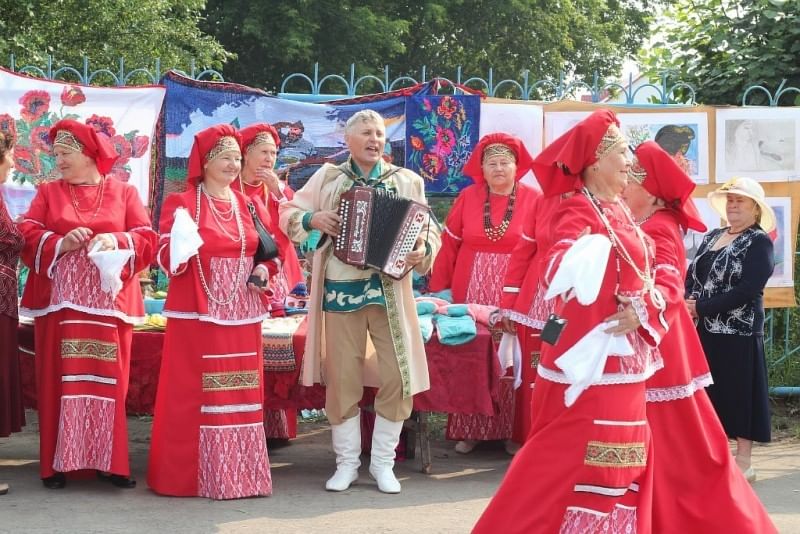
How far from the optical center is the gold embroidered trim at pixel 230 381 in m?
5.84

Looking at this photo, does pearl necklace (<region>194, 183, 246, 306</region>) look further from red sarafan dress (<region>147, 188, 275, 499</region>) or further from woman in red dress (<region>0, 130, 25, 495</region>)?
woman in red dress (<region>0, 130, 25, 495</region>)

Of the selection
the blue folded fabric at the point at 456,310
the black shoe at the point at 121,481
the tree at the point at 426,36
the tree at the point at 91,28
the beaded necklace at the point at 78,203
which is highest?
the tree at the point at 426,36

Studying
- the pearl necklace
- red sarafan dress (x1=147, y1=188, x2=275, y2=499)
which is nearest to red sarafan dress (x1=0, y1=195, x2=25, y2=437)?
red sarafan dress (x1=147, y1=188, x2=275, y2=499)

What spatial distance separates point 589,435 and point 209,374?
231 centimetres

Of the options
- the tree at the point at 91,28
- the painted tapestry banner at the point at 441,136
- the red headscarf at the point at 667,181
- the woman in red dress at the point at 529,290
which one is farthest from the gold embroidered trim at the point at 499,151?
the tree at the point at 91,28

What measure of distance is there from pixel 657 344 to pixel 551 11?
21.9 meters

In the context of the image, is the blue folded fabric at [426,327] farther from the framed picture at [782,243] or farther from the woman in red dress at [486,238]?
the framed picture at [782,243]

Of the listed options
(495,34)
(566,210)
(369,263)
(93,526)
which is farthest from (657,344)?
(495,34)

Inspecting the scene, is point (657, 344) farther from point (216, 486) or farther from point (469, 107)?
point (469, 107)

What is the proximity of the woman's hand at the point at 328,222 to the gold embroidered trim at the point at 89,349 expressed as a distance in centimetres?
129

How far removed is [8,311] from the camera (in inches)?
239

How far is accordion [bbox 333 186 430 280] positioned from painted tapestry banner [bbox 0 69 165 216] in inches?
95.6

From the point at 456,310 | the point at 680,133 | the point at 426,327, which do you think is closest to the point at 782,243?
the point at 680,133

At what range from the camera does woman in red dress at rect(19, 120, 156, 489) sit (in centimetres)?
592
